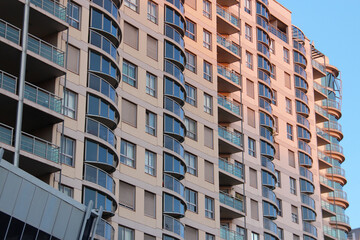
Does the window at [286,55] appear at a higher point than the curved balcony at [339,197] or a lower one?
higher

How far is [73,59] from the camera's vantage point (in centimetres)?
5291

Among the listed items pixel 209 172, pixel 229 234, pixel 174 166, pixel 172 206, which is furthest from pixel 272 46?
pixel 172 206

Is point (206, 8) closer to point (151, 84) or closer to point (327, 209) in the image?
point (151, 84)

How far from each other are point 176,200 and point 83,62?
37.5 feet

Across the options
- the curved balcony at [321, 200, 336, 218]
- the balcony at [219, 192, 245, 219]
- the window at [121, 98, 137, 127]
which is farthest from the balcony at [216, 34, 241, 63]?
the curved balcony at [321, 200, 336, 218]

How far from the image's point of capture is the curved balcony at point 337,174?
93.2 metres

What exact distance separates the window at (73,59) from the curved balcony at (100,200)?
22.7 ft

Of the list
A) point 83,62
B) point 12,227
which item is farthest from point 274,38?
point 12,227

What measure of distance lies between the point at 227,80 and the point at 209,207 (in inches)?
460

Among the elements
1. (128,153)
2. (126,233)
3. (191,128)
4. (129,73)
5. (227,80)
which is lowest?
(126,233)

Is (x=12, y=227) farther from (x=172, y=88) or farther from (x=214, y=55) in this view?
(x=214, y=55)

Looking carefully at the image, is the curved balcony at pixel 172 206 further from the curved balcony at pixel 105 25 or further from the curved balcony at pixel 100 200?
the curved balcony at pixel 105 25

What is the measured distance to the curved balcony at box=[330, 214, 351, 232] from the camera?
297ft

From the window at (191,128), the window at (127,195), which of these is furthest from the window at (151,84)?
the window at (127,195)
